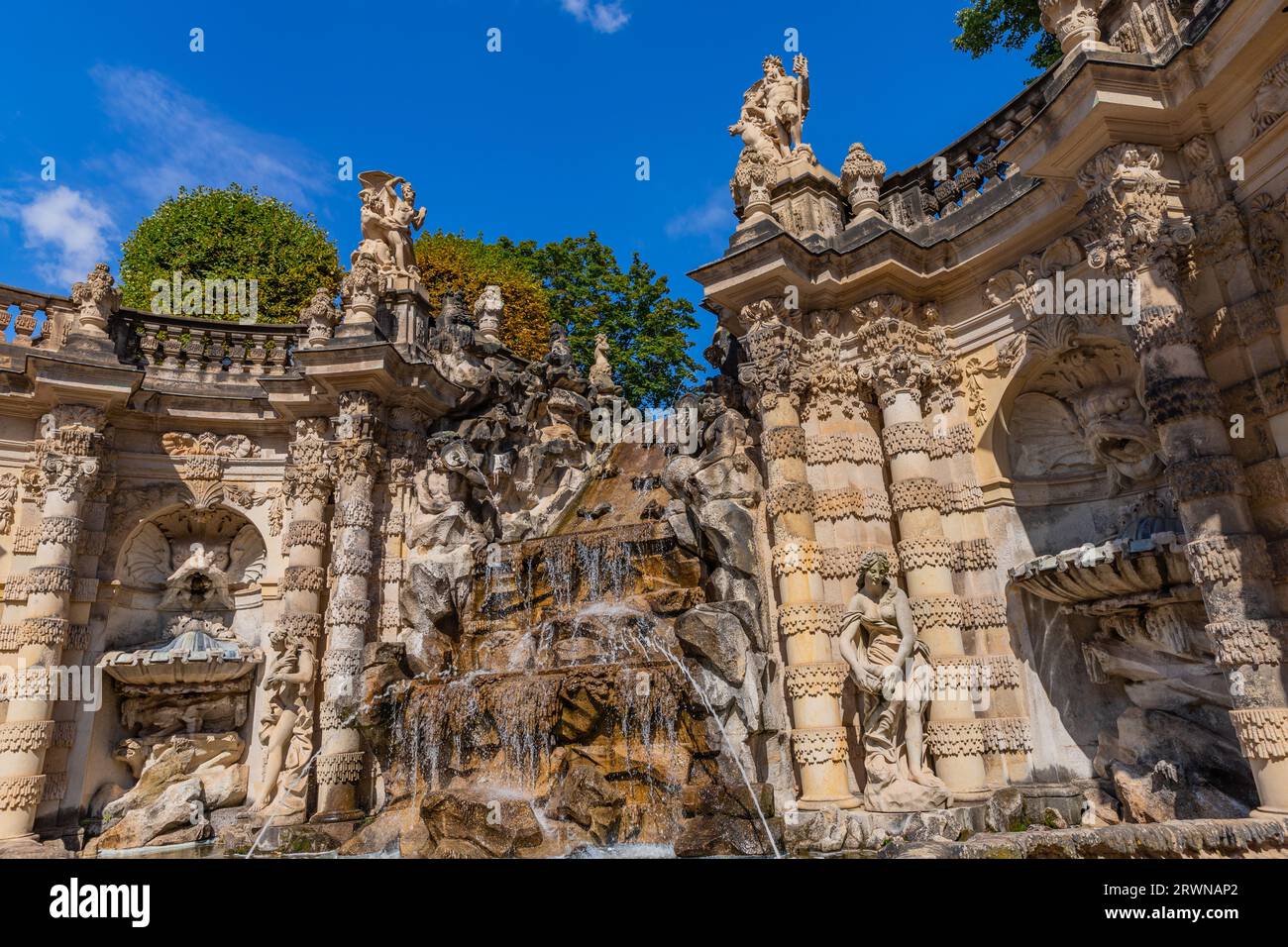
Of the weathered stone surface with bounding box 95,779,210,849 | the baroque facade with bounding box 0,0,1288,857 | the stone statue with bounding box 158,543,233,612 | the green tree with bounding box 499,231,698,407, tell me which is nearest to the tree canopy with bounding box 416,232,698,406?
the green tree with bounding box 499,231,698,407

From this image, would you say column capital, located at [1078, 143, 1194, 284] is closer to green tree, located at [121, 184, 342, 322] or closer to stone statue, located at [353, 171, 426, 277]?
stone statue, located at [353, 171, 426, 277]

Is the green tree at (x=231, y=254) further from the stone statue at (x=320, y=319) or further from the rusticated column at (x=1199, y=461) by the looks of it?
the rusticated column at (x=1199, y=461)

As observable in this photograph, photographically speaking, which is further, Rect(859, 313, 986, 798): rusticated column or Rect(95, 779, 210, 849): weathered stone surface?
Rect(95, 779, 210, 849): weathered stone surface

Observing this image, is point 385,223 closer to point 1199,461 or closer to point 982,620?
point 982,620

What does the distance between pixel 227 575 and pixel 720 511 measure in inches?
365

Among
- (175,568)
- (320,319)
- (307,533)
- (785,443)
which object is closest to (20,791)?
(175,568)

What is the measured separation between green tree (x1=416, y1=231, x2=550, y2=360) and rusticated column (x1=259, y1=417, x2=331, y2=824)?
1126cm

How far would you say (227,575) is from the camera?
1392cm

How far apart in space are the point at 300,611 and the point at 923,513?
9.38 meters

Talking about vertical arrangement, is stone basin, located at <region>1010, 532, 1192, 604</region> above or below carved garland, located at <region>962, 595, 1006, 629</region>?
above

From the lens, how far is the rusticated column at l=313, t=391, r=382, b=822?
11.1m

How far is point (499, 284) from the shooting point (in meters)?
25.1

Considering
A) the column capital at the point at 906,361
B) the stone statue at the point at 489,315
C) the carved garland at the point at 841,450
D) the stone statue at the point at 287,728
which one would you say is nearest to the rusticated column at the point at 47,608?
the stone statue at the point at 287,728
